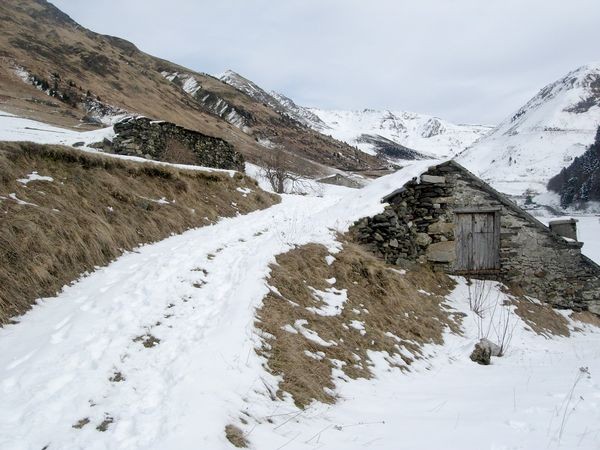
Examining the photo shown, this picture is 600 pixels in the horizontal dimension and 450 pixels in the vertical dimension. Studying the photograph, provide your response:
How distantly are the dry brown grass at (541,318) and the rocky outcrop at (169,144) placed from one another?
48.9 ft

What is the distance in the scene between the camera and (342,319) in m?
6.96

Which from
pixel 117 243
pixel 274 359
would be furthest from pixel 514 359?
pixel 117 243

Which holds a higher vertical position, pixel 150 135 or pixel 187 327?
pixel 150 135

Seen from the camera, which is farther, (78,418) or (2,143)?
(2,143)

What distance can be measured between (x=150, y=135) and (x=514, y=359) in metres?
16.0

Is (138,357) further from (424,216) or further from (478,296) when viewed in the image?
(424,216)

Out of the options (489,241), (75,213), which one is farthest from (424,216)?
(75,213)

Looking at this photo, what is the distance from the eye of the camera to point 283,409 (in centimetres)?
410

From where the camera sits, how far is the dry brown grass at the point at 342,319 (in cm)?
500

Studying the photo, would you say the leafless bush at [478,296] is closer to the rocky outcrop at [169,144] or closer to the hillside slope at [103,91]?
the rocky outcrop at [169,144]

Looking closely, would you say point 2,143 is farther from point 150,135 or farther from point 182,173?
point 150,135

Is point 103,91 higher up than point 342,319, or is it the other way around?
point 103,91

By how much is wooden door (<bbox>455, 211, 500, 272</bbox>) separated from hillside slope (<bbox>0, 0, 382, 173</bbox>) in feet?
58.9

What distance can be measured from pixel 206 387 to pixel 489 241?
36.3 ft
